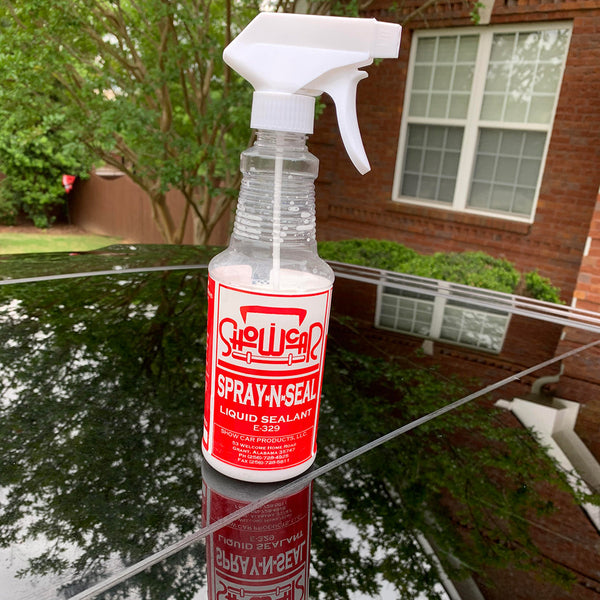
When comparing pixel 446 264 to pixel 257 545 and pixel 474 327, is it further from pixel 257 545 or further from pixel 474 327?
pixel 257 545

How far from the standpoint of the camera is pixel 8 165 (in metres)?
11.4

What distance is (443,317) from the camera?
186cm

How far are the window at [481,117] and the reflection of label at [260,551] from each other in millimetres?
6281

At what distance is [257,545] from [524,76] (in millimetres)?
6650

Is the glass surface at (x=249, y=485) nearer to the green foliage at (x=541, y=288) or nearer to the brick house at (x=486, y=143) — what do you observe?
the green foliage at (x=541, y=288)

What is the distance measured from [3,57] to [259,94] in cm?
460

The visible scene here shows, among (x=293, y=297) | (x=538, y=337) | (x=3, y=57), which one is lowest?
(x=538, y=337)

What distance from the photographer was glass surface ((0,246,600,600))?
0.62 metres

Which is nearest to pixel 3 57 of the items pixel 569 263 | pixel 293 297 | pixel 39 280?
pixel 39 280

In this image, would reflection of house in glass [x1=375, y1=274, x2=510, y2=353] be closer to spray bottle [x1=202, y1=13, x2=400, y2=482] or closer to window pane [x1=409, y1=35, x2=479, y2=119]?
spray bottle [x1=202, y1=13, x2=400, y2=482]

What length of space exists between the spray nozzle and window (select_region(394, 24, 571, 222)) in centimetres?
611

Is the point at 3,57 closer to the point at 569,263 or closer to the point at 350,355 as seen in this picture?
the point at 350,355

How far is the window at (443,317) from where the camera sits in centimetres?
165

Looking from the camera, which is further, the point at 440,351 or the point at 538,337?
the point at 538,337
